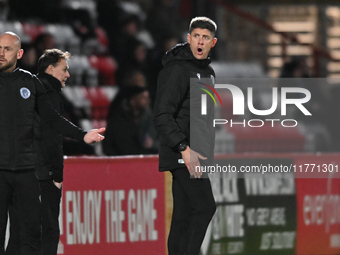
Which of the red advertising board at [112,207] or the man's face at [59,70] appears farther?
the red advertising board at [112,207]

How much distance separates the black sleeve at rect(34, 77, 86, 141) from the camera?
4.77 metres

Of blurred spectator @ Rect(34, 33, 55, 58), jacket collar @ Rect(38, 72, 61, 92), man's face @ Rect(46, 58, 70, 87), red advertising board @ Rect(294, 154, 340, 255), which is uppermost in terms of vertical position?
blurred spectator @ Rect(34, 33, 55, 58)

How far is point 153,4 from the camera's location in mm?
12250

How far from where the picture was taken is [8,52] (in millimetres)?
4570

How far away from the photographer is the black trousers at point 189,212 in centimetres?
465

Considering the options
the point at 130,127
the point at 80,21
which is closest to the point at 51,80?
the point at 130,127

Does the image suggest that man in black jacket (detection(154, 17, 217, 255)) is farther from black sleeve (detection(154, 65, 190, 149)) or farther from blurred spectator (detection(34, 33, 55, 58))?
blurred spectator (detection(34, 33, 55, 58))

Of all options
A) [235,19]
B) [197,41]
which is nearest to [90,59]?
[235,19]

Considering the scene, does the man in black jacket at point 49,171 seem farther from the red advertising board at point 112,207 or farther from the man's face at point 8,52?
the red advertising board at point 112,207

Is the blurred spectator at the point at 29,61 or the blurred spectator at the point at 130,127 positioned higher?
the blurred spectator at the point at 29,61

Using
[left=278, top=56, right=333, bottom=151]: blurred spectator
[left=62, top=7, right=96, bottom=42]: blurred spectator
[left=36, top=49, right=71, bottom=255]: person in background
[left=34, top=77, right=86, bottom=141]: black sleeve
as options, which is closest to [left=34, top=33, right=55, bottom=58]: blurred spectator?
[left=62, top=7, right=96, bottom=42]: blurred spectator

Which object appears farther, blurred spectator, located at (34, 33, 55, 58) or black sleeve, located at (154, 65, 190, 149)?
blurred spectator, located at (34, 33, 55, 58)

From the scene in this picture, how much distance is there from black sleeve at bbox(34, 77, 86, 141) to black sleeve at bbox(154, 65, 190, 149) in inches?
25.1

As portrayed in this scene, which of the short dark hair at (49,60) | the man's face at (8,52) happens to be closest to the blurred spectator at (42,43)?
the short dark hair at (49,60)
